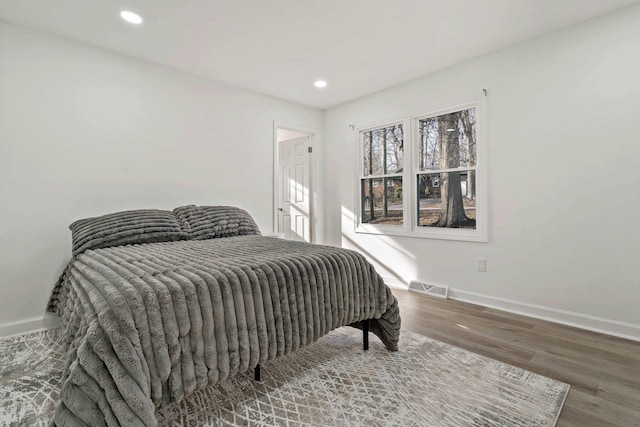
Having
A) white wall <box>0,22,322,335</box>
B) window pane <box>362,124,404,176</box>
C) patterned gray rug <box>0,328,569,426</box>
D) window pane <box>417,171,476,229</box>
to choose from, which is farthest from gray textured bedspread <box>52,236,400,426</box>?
window pane <box>362,124,404,176</box>

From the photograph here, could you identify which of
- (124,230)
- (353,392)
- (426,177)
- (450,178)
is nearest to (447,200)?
(450,178)

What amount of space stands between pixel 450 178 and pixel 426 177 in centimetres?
28

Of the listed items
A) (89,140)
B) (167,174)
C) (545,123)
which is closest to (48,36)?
(89,140)

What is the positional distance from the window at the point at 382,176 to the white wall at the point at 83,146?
1748 millimetres

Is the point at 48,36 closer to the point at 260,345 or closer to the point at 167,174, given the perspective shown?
the point at 167,174

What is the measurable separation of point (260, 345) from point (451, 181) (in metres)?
2.81

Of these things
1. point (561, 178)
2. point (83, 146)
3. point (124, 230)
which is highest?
point (83, 146)

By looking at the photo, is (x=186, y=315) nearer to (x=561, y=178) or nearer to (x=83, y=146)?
(x=83, y=146)

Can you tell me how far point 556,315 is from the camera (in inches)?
105

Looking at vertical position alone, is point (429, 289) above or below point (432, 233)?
below

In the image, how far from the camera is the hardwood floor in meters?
1.55

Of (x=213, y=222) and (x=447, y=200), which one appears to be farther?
(x=447, y=200)

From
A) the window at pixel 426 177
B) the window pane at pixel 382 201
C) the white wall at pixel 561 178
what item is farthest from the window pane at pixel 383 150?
the white wall at pixel 561 178

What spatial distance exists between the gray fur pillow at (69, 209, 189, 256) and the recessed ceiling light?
60.1 inches
